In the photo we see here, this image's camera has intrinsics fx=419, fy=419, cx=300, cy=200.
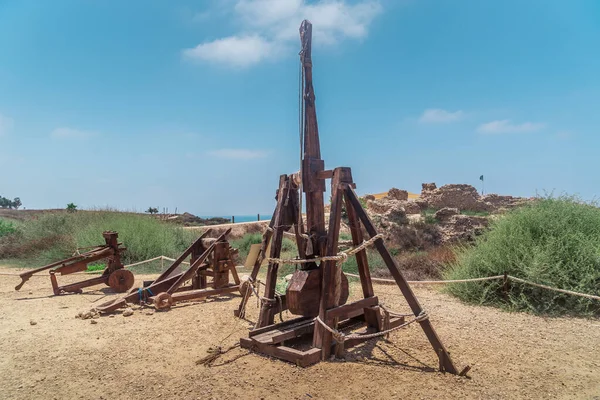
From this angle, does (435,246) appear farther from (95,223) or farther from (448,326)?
(95,223)

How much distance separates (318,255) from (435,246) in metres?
9.26

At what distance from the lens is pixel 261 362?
4062 millimetres

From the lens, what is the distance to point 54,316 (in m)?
6.03

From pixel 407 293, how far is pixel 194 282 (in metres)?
4.21

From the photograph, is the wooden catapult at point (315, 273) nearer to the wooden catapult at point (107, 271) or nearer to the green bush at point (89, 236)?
the wooden catapult at point (107, 271)

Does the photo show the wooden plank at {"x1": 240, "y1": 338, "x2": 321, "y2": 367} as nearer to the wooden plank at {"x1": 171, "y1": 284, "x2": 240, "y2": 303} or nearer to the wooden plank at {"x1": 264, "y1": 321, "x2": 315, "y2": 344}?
the wooden plank at {"x1": 264, "y1": 321, "x2": 315, "y2": 344}

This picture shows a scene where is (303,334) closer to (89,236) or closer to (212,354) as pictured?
(212,354)

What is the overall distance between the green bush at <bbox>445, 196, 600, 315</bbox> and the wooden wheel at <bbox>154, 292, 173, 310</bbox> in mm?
4840

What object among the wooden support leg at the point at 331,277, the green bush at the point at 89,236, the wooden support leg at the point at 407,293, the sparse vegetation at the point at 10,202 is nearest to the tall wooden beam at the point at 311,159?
the wooden support leg at the point at 331,277

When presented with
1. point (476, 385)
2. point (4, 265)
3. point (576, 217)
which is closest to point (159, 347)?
point (476, 385)

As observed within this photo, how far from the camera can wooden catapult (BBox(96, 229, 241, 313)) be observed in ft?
20.6

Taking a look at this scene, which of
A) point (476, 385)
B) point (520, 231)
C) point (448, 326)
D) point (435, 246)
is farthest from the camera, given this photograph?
point (435, 246)

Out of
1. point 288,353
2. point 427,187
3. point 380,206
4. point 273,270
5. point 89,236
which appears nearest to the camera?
point 288,353

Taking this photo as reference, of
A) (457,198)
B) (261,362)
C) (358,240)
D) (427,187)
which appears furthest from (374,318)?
(427,187)
